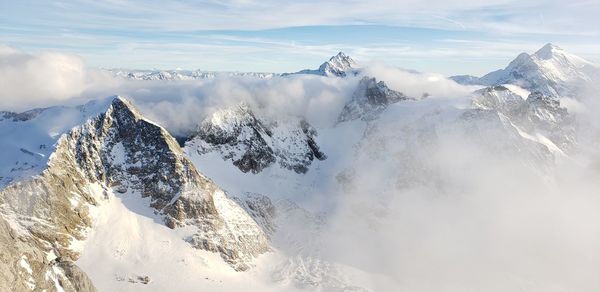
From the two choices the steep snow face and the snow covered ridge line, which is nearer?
the snow covered ridge line

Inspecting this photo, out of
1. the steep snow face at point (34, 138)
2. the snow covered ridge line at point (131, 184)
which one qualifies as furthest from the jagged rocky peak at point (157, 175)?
the steep snow face at point (34, 138)

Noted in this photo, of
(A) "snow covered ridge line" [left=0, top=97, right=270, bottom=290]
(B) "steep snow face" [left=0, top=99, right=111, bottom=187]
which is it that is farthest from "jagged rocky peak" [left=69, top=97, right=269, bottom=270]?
(B) "steep snow face" [left=0, top=99, right=111, bottom=187]

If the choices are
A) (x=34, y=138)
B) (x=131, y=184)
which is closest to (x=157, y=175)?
(x=131, y=184)

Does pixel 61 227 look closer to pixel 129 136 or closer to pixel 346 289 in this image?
pixel 129 136

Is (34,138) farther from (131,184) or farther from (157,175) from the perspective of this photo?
(157,175)

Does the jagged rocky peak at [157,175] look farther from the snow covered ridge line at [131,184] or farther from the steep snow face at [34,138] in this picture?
the steep snow face at [34,138]

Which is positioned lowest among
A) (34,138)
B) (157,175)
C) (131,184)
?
(131,184)

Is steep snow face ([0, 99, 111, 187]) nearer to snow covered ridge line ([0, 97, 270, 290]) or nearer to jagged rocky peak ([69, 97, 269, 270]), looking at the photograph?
snow covered ridge line ([0, 97, 270, 290])

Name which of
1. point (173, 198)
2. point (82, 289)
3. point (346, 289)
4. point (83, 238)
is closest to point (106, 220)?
point (83, 238)
